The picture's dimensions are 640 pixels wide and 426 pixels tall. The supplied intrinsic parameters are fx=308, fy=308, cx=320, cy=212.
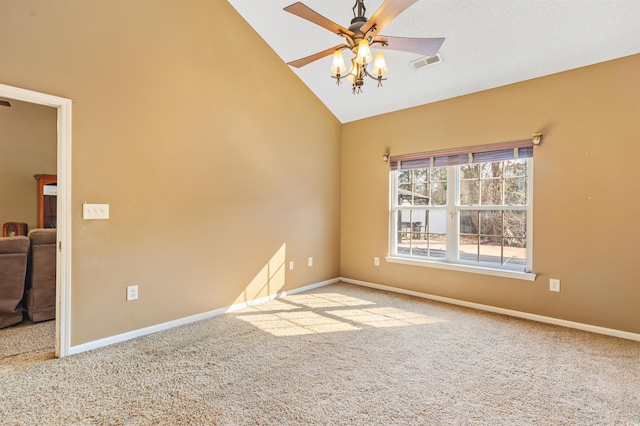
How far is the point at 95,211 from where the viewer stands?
8.53 feet

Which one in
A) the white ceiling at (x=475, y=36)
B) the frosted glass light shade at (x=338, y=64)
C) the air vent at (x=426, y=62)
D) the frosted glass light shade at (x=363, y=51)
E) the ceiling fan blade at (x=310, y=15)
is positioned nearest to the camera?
the ceiling fan blade at (x=310, y=15)

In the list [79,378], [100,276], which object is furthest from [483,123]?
[79,378]

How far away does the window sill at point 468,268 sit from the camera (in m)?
3.43

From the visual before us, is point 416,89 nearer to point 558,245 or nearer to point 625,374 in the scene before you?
point 558,245

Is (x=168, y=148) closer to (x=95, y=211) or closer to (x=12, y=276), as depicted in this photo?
(x=95, y=211)

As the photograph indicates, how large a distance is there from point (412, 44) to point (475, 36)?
1.29 m

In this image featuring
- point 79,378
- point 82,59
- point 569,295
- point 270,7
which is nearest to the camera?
point 79,378

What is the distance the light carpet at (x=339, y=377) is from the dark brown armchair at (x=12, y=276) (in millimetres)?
867

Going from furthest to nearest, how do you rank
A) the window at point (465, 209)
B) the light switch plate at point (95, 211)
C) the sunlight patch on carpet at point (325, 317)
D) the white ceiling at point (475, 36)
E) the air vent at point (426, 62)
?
the window at point (465, 209), the air vent at point (426, 62), the sunlight patch on carpet at point (325, 317), the white ceiling at point (475, 36), the light switch plate at point (95, 211)

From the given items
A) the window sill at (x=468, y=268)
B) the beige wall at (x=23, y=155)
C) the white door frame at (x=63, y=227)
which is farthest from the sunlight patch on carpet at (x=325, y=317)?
the beige wall at (x=23, y=155)

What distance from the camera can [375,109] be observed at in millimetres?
Answer: 4547

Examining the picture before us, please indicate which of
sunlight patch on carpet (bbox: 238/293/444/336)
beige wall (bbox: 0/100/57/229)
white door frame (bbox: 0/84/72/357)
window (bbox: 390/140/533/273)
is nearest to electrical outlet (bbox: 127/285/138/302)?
white door frame (bbox: 0/84/72/357)

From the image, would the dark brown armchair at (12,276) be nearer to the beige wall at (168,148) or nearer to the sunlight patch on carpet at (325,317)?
the beige wall at (168,148)

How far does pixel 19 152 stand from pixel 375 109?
583 cm
